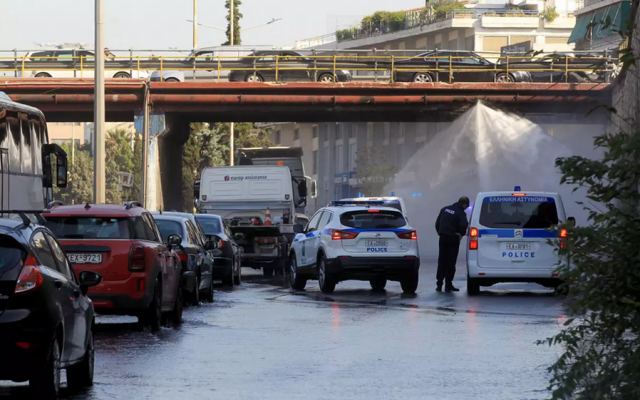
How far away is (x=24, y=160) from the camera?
27.3m

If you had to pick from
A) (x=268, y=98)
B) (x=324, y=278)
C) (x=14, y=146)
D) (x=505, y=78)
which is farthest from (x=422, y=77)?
(x=14, y=146)

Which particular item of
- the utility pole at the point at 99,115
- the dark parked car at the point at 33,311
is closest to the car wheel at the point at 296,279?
the utility pole at the point at 99,115

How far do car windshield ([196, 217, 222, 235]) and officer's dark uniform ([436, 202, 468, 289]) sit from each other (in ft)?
15.9

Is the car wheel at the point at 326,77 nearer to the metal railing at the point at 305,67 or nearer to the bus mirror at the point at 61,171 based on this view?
the metal railing at the point at 305,67

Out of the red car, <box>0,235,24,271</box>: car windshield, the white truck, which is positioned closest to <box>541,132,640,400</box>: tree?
<box>0,235,24,271</box>: car windshield

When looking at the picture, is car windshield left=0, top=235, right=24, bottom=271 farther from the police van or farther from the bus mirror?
the bus mirror

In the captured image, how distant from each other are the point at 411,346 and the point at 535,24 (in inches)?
4091

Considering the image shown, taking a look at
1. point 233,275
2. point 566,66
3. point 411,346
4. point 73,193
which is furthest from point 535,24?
point 411,346

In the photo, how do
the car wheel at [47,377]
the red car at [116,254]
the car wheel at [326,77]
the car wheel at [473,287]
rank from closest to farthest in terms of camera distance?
the car wheel at [47,377] → the red car at [116,254] → the car wheel at [473,287] → the car wheel at [326,77]

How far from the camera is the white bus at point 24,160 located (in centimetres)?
2592

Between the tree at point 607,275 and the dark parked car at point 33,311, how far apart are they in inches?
149

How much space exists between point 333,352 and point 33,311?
5.46 meters

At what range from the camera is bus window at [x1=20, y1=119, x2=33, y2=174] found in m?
27.3

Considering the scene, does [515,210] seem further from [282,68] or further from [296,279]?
[282,68]
